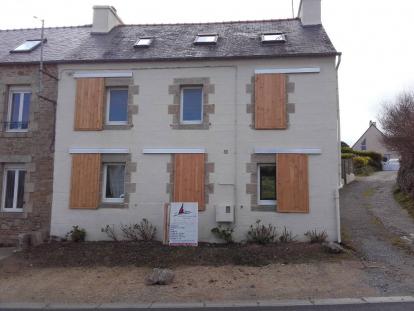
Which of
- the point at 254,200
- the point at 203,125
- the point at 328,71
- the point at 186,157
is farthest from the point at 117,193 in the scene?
the point at 328,71

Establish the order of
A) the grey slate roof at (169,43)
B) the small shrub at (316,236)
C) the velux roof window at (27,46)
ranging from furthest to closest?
1. the velux roof window at (27,46)
2. the grey slate roof at (169,43)
3. the small shrub at (316,236)

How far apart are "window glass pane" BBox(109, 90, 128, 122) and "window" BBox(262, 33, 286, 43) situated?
4346 millimetres

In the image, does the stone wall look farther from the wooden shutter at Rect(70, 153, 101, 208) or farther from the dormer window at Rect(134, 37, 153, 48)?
the dormer window at Rect(134, 37, 153, 48)

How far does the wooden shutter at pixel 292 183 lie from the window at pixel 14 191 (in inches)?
291

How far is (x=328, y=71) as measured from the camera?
11727 mm

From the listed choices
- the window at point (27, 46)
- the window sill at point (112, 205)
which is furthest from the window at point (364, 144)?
the window sill at point (112, 205)

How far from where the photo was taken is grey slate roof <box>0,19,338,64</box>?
40.2 feet

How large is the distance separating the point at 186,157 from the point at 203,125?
998mm

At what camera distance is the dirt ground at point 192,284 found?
25.6 feet

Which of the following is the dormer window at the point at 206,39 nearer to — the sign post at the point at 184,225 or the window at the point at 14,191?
the sign post at the point at 184,225

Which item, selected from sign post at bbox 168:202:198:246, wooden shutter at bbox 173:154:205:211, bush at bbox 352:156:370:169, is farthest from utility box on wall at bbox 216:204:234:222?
bush at bbox 352:156:370:169

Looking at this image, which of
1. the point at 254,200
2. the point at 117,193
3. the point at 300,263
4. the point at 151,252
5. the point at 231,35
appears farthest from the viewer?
the point at 231,35

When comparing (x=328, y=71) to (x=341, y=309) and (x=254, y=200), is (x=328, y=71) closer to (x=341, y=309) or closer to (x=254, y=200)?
(x=254, y=200)

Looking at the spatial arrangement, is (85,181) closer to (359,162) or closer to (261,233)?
(261,233)
